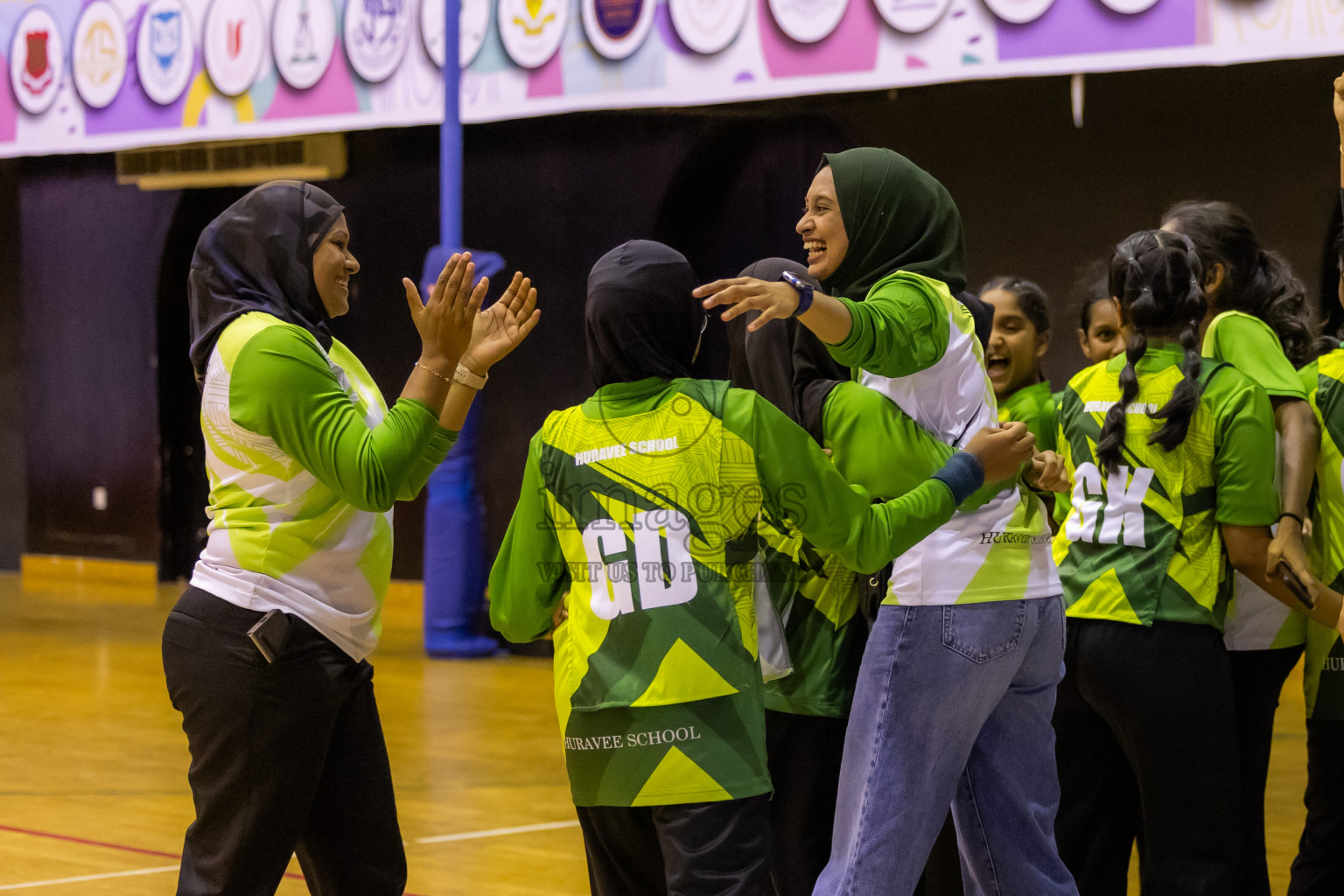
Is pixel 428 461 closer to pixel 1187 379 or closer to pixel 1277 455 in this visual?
pixel 1187 379

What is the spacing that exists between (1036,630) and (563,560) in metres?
0.83

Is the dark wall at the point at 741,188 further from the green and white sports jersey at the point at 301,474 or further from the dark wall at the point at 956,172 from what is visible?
the green and white sports jersey at the point at 301,474

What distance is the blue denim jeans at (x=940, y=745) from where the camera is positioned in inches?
97.5

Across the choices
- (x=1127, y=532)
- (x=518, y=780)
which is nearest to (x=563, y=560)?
(x=1127, y=532)

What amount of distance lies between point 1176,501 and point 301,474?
1651mm

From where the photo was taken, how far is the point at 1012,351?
409cm

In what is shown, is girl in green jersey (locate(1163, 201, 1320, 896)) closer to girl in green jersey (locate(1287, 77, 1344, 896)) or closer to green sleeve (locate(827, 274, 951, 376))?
girl in green jersey (locate(1287, 77, 1344, 896))

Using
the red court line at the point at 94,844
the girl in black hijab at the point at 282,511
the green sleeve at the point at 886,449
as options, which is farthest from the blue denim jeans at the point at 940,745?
the red court line at the point at 94,844

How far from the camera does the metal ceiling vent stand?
10.3m

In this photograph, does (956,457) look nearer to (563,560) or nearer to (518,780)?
(563,560)

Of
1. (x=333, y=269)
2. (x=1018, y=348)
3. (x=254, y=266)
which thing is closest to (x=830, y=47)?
(x=1018, y=348)

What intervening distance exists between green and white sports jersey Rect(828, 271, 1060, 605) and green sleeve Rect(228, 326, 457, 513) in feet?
2.53

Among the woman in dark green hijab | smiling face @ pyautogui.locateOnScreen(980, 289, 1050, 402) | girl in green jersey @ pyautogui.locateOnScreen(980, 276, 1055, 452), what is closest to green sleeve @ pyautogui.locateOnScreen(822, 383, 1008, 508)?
the woman in dark green hijab

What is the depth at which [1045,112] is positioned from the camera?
8.30m
